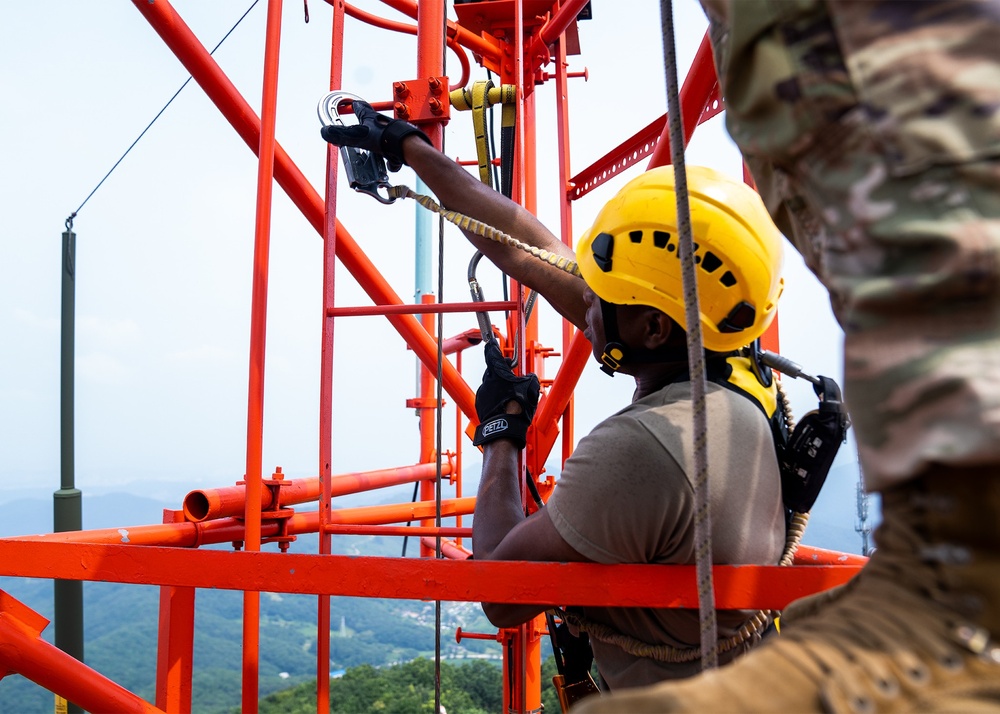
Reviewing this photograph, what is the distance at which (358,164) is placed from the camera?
2.96 meters

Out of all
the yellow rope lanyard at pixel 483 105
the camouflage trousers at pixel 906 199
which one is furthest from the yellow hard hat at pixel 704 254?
the yellow rope lanyard at pixel 483 105

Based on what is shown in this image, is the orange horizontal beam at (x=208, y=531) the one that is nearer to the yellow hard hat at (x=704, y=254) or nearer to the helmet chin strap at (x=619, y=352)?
the helmet chin strap at (x=619, y=352)

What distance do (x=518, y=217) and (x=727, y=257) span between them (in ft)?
3.51

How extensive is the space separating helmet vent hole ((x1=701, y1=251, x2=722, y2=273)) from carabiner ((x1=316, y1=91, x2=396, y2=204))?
4.30ft

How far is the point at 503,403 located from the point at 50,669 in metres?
1.57

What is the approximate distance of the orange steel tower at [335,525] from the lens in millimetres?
1878

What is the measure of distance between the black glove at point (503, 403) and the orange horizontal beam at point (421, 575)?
0.67 metres

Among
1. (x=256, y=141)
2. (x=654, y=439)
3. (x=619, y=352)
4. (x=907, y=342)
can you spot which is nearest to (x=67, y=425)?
(x=256, y=141)

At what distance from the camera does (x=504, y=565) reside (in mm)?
1902

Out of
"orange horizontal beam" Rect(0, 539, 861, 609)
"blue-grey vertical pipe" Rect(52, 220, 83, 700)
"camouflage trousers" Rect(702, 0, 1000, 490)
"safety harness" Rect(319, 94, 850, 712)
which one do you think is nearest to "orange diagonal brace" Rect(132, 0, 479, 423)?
"safety harness" Rect(319, 94, 850, 712)

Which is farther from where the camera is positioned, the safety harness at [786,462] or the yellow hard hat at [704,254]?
the yellow hard hat at [704,254]

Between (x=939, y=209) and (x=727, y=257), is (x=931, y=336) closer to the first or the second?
(x=939, y=209)

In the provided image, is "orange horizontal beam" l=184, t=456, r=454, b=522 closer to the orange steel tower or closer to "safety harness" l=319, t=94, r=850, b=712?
the orange steel tower

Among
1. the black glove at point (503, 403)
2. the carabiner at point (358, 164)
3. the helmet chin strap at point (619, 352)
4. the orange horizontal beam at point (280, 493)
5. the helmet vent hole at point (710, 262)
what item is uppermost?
the carabiner at point (358, 164)
